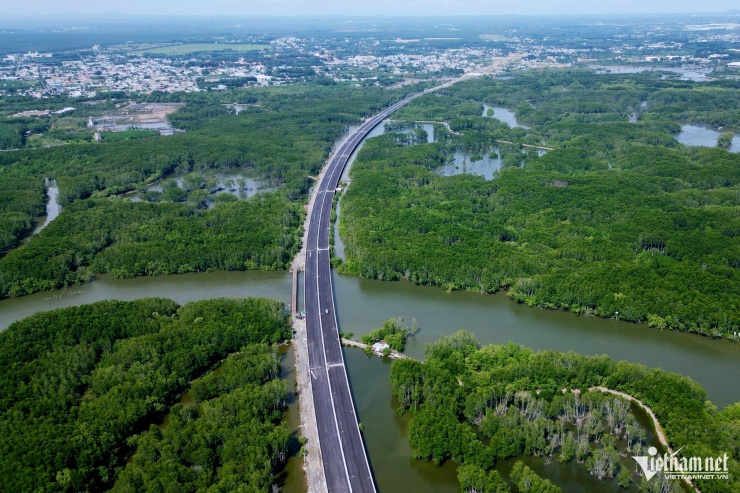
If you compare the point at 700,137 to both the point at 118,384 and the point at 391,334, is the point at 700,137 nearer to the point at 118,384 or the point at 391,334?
the point at 391,334

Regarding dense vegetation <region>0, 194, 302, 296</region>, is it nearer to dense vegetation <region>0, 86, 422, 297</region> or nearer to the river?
dense vegetation <region>0, 86, 422, 297</region>

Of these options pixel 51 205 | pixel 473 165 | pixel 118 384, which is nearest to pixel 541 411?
pixel 118 384

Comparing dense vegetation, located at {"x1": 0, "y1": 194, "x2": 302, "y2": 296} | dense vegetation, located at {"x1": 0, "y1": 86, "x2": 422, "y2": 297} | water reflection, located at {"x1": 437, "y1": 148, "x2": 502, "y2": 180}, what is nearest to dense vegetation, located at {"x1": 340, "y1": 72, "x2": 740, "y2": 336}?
water reflection, located at {"x1": 437, "y1": 148, "x2": 502, "y2": 180}

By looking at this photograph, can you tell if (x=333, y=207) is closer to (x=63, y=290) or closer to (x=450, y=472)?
(x=63, y=290)

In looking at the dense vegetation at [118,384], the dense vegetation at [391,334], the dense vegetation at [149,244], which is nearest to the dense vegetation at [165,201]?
the dense vegetation at [149,244]

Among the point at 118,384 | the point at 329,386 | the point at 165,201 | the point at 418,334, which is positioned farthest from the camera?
the point at 165,201

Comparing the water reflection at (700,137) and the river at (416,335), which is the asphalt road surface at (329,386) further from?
the water reflection at (700,137)

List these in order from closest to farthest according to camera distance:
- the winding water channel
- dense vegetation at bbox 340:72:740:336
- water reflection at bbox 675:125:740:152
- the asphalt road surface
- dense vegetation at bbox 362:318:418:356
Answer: the asphalt road surface < the winding water channel < dense vegetation at bbox 362:318:418:356 < dense vegetation at bbox 340:72:740:336 < water reflection at bbox 675:125:740:152
